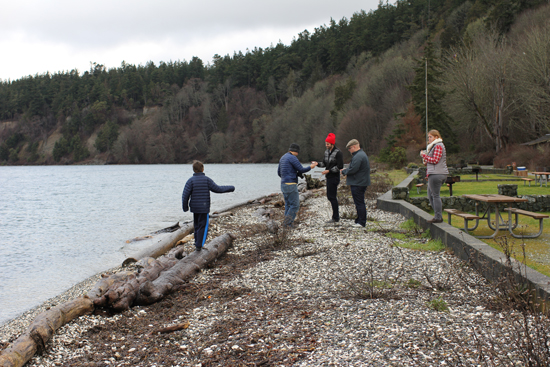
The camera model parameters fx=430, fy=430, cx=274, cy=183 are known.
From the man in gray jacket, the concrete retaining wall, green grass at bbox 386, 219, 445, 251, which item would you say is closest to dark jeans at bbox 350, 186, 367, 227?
the man in gray jacket

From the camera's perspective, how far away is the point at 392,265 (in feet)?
22.3

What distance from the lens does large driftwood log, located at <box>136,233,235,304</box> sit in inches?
243

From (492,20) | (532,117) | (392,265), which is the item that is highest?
(492,20)

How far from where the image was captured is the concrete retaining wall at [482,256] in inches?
182

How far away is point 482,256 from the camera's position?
5926 millimetres

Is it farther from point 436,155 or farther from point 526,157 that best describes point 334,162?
point 526,157

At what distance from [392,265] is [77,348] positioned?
4.56 m

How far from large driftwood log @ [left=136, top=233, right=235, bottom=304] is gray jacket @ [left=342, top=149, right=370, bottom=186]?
3.10 metres

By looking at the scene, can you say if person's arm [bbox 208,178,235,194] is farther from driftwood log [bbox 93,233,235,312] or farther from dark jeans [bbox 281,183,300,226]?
dark jeans [bbox 281,183,300,226]

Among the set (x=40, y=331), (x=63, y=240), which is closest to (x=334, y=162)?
(x=40, y=331)

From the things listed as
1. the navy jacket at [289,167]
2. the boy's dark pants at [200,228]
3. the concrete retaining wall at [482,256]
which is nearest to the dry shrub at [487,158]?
the concrete retaining wall at [482,256]

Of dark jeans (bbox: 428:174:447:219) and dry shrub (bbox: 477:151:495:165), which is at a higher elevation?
dark jeans (bbox: 428:174:447:219)

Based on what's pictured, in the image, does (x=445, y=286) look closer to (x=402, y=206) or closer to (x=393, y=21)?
(x=402, y=206)

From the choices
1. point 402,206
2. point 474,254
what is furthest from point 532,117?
point 474,254
